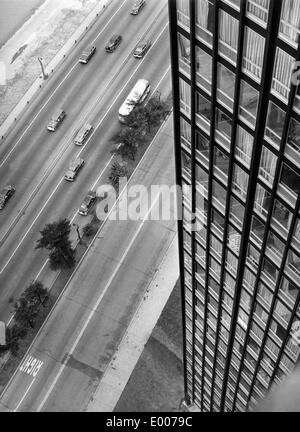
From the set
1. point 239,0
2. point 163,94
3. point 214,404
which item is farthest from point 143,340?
point 239,0

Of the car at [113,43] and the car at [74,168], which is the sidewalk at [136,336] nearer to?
the car at [74,168]

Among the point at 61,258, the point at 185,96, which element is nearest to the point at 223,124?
the point at 185,96

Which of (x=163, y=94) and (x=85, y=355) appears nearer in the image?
(x=85, y=355)

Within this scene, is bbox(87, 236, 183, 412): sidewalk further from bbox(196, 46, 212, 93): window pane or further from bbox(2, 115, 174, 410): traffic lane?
bbox(196, 46, 212, 93): window pane

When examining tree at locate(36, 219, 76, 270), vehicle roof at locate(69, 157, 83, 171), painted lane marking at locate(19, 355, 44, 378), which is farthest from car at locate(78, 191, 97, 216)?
painted lane marking at locate(19, 355, 44, 378)

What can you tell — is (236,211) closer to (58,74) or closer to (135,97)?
(135,97)

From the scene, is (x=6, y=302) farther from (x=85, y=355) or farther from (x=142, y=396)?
(x=142, y=396)

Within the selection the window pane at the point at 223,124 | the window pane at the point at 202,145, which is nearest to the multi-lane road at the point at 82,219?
the window pane at the point at 202,145
